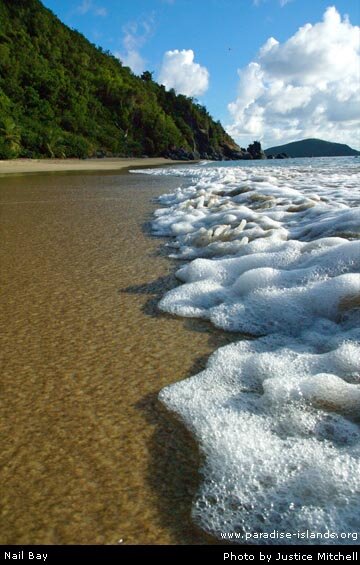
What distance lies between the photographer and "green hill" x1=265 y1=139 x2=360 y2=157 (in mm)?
136500

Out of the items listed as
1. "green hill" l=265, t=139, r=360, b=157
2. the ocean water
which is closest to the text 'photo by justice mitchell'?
the ocean water

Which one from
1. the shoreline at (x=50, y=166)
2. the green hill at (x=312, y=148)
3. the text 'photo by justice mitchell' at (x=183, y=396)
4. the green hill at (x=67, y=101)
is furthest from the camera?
the green hill at (x=312, y=148)

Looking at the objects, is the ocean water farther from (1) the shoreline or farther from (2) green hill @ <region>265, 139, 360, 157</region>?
Answer: (2) green hill @ <region>265, 139, 360, 157</region>

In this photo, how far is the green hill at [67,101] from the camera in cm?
3644

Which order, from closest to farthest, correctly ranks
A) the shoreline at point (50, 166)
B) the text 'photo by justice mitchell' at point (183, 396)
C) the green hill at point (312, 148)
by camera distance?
1. the text 'photo by justice mitchell' at point (183, 396)
2. the shoreline at point (50, 166)
3. the green hill at point (312, 148)

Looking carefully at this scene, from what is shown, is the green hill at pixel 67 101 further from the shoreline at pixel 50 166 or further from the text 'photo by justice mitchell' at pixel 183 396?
the text 'photo by justice mitchell' at pixel 183 396

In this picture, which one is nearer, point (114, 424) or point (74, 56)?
point (114, 424)

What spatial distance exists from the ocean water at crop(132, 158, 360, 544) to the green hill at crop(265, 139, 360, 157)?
142 m

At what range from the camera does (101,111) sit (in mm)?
53469

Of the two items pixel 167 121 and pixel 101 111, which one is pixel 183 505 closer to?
pixel 101 111

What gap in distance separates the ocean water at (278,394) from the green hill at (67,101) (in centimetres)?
2950

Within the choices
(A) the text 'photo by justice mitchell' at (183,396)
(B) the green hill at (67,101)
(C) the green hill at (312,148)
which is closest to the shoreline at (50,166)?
(B) the green hill at (67,101)
